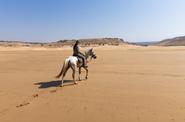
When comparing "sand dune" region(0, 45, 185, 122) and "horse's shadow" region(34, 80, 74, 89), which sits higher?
"sand dune" region(0, 45, 185, 122)

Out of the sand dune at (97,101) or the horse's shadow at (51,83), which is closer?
the sand dune at (97,101)

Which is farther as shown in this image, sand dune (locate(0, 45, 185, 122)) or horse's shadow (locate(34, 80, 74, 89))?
horse's shadow (locate(34, 80, 74, 89))

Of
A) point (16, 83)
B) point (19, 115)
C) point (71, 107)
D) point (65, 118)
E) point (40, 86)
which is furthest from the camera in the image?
point (16, 83)

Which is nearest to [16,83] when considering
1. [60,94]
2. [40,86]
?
[40,86]

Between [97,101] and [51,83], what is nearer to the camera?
[97,101]

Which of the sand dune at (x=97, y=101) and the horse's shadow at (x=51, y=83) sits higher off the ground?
the sand dune at (x=97, y=101)

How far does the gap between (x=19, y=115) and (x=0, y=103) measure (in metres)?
2.00

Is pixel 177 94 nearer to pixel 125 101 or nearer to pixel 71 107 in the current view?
pixel 125 101

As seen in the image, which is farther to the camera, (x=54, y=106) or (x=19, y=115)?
(x=54, y=106)

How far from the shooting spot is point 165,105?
8516mm

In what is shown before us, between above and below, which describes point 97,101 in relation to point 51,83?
above

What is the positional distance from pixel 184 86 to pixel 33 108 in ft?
21.6

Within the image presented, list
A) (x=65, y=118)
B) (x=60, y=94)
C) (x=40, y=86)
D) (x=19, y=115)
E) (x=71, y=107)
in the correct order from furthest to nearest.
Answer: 1. (x=40, y=86)
2. (x=60, y=94)
3. (x=71, y=107)
4. (x=19, y=115)
5. (x=65, y=118)

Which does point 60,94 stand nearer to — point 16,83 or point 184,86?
point 16,83
